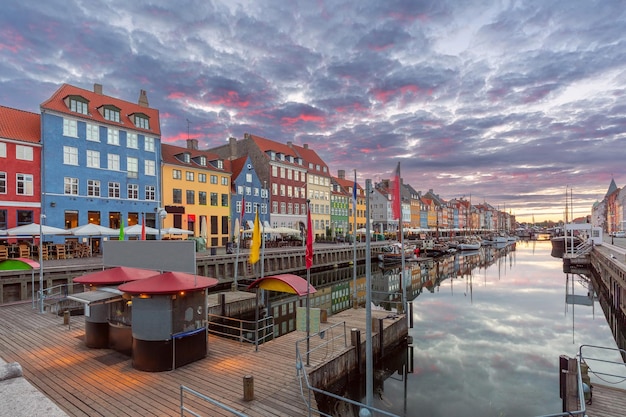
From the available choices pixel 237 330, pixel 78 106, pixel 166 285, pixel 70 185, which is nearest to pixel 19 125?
pixel 78 106

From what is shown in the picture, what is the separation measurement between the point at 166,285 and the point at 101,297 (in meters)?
3.31

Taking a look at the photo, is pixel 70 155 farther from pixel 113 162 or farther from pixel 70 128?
pixel 113 162

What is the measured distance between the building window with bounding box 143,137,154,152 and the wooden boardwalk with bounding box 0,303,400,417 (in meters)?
34.2

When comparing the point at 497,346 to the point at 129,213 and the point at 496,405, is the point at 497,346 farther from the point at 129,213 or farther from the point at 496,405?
the point at 129,213

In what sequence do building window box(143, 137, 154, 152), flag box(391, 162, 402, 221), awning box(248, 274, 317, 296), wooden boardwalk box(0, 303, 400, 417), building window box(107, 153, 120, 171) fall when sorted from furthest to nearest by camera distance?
1. building window box(143, 137, 154, 152)
2. building window box(107, 153, 120, 171)
3. flag box(391, 162, 402, 221)
4. awning box(248, 274, 317, 296)
5. wooden boardwalk box(0, 303, 400, 417)

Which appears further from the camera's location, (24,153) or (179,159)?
(179,159)

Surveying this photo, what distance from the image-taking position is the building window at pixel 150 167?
1809 inches

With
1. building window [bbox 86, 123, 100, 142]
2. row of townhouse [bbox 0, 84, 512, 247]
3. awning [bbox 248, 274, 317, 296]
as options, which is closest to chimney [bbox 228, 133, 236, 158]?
row of townhouse [bbox 0, 84, 512, 247]

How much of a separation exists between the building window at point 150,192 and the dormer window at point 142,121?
755 cm

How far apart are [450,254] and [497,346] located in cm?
6096

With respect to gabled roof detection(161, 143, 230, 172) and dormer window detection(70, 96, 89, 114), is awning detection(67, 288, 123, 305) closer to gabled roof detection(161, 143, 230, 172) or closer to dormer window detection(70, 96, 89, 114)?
dormer window detection(70, 96, 89, 114)

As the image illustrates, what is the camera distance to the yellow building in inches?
1912

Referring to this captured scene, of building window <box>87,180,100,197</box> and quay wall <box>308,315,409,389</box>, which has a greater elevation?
building window <box>87,180,100,197</box>

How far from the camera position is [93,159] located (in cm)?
4088
